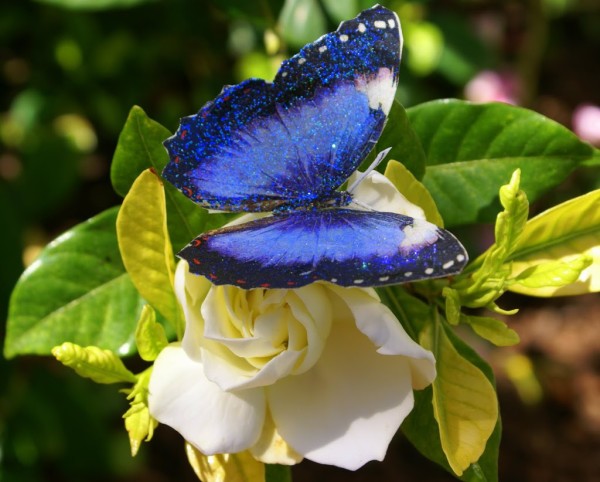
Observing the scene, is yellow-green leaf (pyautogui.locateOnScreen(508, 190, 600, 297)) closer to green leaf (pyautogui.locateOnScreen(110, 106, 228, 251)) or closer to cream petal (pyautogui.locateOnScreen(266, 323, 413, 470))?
cream petal (pyautogui.locateOnScreen(266, 323, 413, 470))

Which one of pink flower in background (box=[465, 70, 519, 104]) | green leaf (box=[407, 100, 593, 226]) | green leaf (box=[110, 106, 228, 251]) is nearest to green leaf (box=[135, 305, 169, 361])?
green leaf (box=[110, 106, 228, 251])

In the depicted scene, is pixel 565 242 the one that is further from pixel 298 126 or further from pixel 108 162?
pixel 108 162

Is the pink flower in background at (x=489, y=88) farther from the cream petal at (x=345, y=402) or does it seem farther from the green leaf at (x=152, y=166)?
the cream petal at (x=345, y=402)

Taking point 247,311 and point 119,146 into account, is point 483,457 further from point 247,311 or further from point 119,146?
point 119,146

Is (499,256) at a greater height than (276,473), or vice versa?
(499,256)

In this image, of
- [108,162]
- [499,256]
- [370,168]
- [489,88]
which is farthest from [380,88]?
[108,162]

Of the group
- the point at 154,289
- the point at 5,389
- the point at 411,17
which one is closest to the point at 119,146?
the point at 154,289
